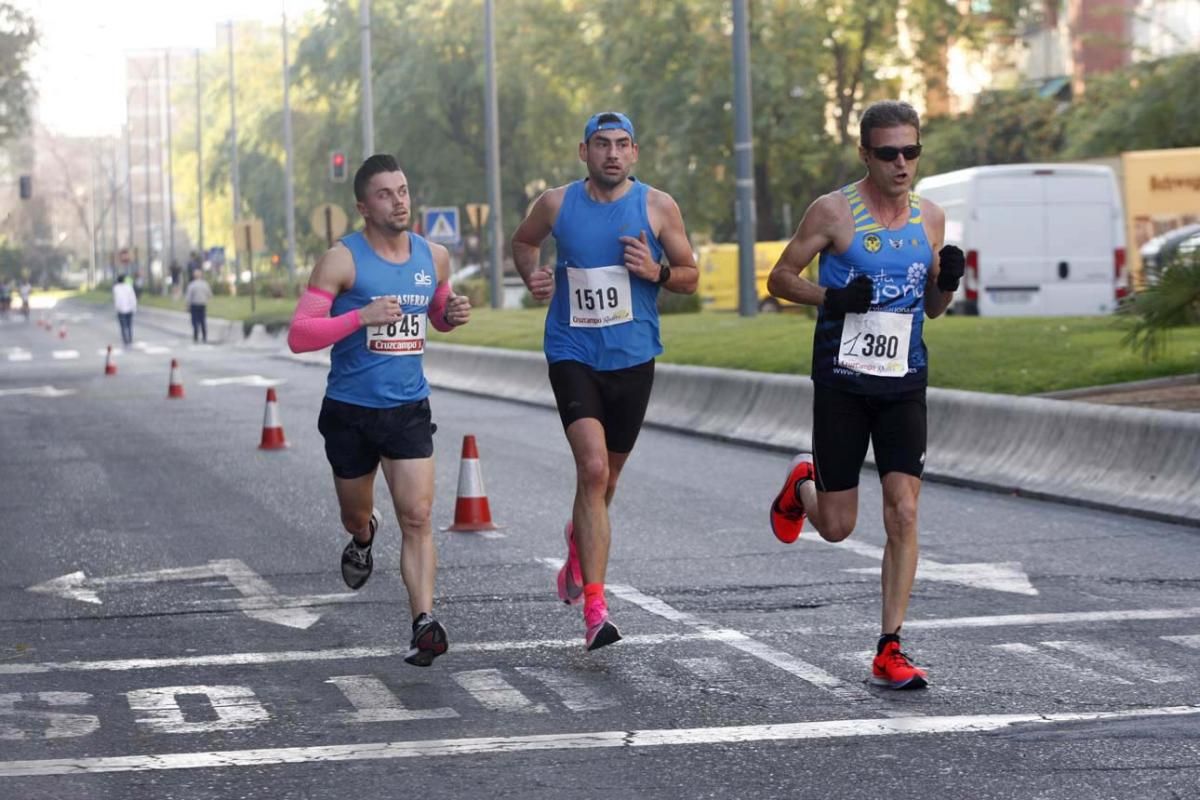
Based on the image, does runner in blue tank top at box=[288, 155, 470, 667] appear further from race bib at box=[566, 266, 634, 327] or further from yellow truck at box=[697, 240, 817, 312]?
yellow truck at box=[697, 240, 817, 312]

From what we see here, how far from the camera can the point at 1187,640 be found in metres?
8.50

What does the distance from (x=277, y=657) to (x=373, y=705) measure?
1.11 meters

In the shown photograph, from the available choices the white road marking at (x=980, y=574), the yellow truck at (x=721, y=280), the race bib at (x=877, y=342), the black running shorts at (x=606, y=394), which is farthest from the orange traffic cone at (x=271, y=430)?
the yellow truck at (x=721, y=280)

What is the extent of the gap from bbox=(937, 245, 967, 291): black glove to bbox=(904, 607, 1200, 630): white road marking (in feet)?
5.19

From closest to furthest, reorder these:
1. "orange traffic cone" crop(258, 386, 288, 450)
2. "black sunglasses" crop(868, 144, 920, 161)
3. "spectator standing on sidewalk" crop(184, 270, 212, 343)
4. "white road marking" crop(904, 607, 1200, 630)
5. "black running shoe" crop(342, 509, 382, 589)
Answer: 1. "black sunglasses" crop(868, 144, 920, 161)
2. "white road marking" crop(904, 607, 1200, 630)
3. "black running shoe" crop(342, 509, 382, 589)
4. "orange traffic cone" crop(258, 386, 288, 450)
5. "spectator standing on sidewalk" crop(184, 270, 212, 343)

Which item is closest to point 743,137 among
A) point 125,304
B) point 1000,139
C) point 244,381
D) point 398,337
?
point 244,381

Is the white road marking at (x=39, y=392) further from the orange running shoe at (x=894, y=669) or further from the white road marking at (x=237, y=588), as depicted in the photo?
the orange running shoe at (x=894, y=669)

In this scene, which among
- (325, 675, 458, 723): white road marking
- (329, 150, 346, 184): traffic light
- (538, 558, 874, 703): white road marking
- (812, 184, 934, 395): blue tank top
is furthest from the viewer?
(329, 150, 346, 184): traffic light

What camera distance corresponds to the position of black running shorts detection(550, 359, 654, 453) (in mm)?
8727

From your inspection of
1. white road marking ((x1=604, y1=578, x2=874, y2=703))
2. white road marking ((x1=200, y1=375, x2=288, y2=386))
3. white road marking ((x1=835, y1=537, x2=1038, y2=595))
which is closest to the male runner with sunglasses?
white road marking ((x1=604, y1=578, x2=874, y2=703))

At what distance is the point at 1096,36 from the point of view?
44188mm

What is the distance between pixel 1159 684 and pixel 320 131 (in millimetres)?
73275

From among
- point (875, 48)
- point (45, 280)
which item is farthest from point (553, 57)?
point (45, 280)

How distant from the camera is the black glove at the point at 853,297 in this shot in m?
7.89
